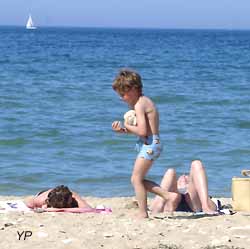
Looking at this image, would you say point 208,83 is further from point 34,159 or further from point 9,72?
point 34,159

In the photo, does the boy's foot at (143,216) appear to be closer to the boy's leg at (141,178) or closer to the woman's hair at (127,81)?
the boy's leg at (141,178)

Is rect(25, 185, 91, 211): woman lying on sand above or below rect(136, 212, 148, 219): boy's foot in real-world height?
below

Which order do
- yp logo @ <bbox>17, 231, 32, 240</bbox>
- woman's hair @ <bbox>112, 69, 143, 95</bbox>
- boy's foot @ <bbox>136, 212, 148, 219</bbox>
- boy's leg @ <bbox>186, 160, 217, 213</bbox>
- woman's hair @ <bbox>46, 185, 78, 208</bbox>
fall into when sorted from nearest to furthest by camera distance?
yp logo @ <bbox>17, 231, 32, 240</bbox>
woman's hair @ <bbox>112, 69, 143, 95</bbox>
boy's foot @ <bbox>136, 212, 148, 219</bbox>
boy's leg @ <bbox>186, 160, 217, 213</bbox>
woman's hair @ <bbox>46, 185, 78, 208</bbox>

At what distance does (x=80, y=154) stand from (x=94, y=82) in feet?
39.5

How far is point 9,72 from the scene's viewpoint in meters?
26.8

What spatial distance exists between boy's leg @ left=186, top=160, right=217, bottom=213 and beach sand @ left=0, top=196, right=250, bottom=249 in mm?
237

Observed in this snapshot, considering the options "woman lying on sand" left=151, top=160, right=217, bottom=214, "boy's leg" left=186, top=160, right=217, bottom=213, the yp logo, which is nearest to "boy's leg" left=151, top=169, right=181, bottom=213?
"woman lying on sand" left=151, top=160, right=217, bottom=214

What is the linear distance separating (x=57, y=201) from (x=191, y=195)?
4.14ft

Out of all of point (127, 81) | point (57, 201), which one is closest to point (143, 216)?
point (57, 201)

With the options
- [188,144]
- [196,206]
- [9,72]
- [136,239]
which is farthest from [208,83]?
[136,239]

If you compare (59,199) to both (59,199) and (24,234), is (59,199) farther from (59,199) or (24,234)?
(24,234)

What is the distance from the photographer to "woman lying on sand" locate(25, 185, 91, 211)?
24.0ft

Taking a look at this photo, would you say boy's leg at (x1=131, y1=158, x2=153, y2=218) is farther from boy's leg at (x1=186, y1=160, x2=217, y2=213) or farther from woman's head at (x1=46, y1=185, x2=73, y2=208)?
woman's head at (x1=46, y1=185, x2=73, y2=208)

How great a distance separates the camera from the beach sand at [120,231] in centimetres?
571
